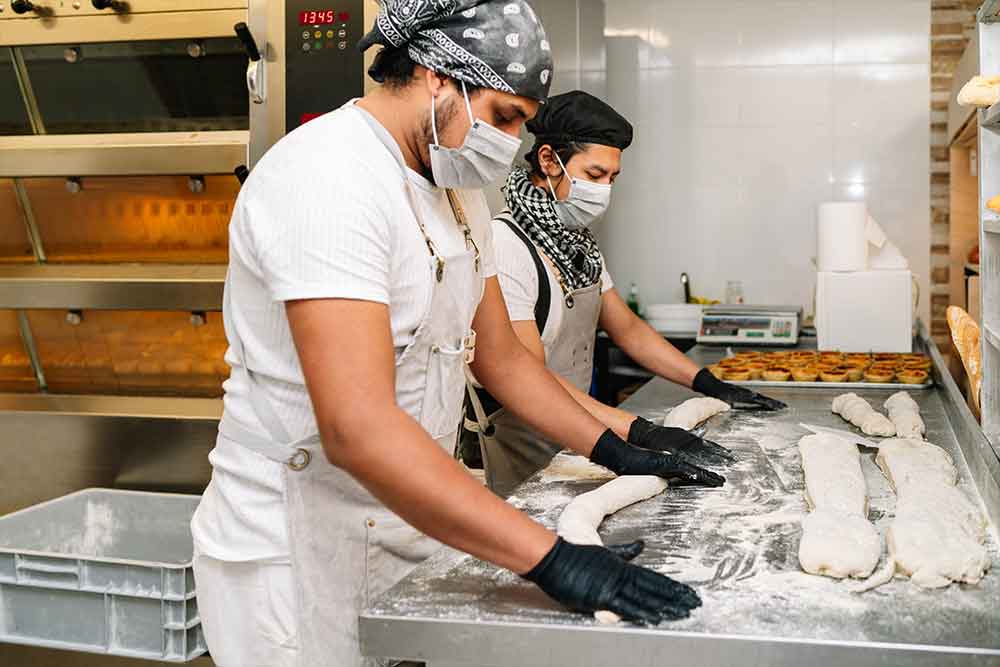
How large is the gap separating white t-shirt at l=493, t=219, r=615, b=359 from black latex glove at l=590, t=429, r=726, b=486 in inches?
24.2

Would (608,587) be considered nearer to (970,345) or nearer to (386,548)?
(386,548)

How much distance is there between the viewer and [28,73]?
309 centimetres

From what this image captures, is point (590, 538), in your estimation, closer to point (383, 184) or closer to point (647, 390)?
point (383, 184)

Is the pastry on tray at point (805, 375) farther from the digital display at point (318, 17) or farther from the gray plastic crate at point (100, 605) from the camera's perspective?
the gray plastic crate at point (100, 605)

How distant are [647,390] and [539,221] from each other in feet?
2.29

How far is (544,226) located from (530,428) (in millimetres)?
557

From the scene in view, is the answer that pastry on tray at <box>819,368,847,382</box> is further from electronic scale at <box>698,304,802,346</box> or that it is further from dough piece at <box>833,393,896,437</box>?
electronic scale at <box>698,304,802,346</box>

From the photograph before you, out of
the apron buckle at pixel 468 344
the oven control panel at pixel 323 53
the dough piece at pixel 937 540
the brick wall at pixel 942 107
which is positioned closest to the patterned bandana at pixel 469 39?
the apron buckle at pixel 468 344

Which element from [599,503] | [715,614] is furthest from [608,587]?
[599,503]

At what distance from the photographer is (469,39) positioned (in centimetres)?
144

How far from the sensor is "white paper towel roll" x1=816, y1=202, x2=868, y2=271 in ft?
13.1

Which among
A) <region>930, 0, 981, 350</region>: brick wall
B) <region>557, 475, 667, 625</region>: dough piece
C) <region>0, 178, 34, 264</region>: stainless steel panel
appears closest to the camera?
<region>557, 475, 667, 625</region>: dough piece

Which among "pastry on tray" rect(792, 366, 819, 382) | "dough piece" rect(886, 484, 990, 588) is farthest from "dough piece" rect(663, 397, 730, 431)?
"dough piece" rect(886, 484, 990, 588)

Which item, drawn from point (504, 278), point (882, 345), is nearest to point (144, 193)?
point (504, 278)
